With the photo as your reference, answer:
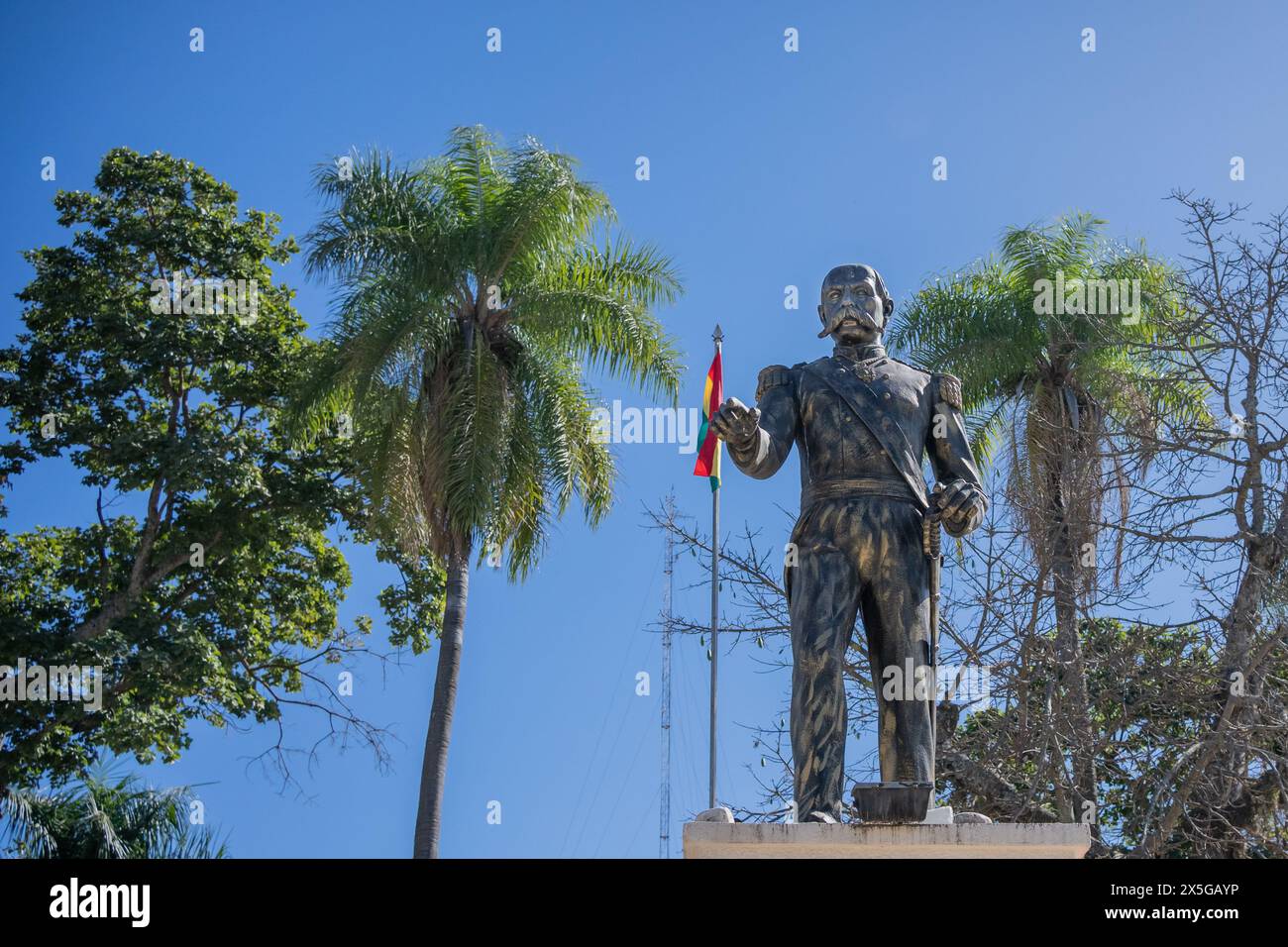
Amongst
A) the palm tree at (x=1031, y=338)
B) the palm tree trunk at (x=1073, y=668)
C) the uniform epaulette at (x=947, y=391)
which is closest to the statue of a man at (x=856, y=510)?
the uniform epaulette at (x=947, y=391)

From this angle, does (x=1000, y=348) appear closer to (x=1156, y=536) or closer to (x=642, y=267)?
(x=642, y=267)

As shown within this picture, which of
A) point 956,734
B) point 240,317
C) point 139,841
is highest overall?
point 240,317

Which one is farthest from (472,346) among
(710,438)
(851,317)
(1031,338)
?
(851,317)

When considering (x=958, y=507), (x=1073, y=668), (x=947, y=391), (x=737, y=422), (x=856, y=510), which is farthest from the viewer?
(x=1073, y=668)

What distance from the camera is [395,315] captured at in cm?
2036

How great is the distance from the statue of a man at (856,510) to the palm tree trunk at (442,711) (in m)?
12.5

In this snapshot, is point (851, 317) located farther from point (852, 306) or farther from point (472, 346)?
point (472, 346)

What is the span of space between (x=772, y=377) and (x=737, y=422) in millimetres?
693

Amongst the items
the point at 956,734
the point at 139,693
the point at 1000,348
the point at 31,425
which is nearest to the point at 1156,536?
the point at 956,734

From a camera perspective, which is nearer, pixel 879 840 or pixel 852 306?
pixel 879 840

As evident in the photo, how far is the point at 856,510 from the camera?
6.96 meters

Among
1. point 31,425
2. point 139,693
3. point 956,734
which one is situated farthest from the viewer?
point 31,425
